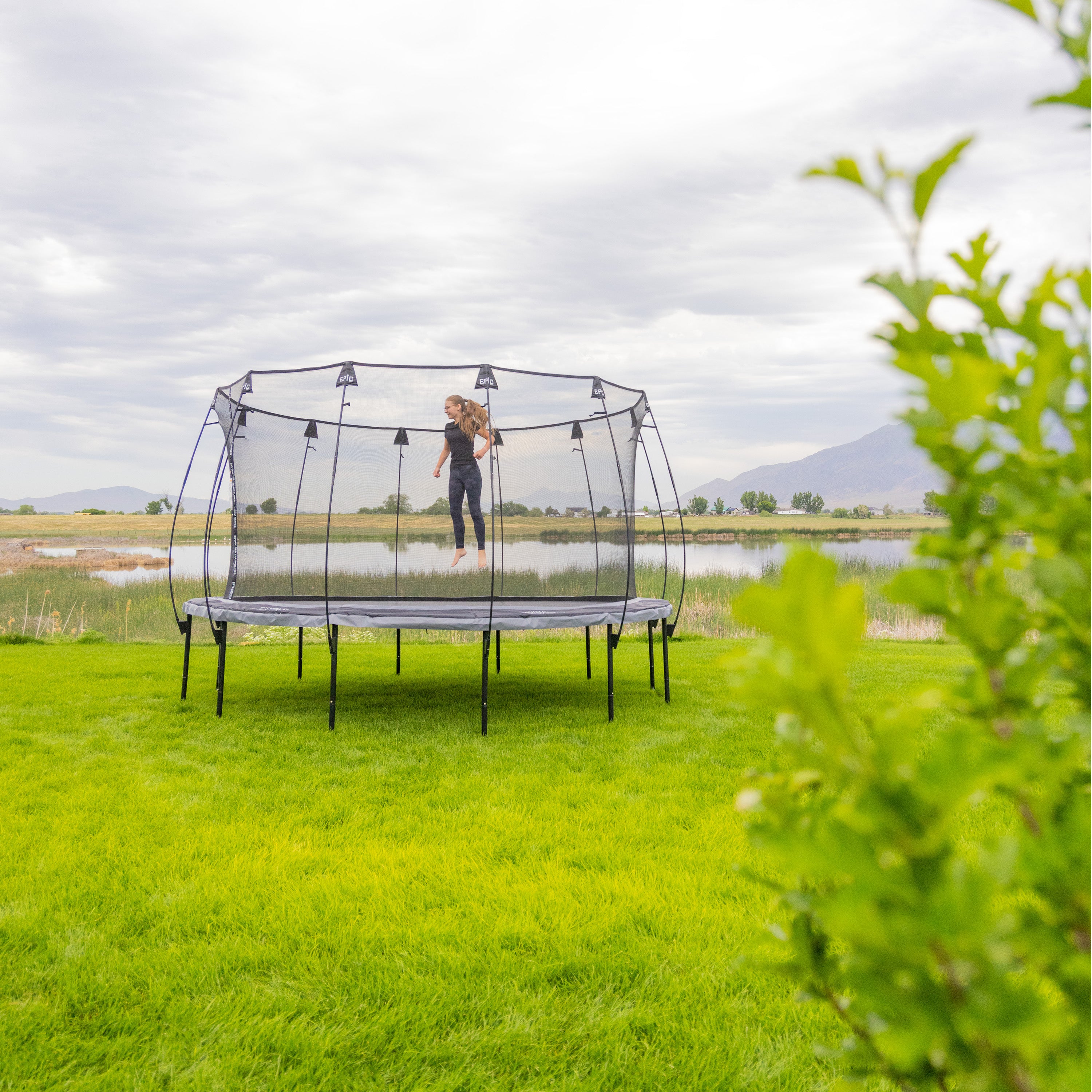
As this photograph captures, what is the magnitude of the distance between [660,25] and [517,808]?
9.13 feet

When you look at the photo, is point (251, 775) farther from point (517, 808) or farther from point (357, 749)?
point (517, 808)

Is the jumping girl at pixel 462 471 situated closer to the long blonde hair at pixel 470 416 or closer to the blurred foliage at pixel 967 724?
the long blonde hair at pixel 470 416

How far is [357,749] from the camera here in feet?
13.9

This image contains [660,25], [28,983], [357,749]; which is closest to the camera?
[28,983]

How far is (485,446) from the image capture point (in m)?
6.20

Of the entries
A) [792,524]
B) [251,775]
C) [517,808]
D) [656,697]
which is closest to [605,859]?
[517,808]

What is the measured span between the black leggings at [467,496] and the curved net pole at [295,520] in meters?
1.14

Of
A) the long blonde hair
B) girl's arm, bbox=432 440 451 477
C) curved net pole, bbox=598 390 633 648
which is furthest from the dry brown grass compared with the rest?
curved net pole, bbox=598 390 633 648

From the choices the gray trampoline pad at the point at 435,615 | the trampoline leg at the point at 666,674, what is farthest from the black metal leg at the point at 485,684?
the trampoline leg at the point at 666,674

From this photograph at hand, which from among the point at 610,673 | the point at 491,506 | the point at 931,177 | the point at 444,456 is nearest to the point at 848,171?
the point at 931,177

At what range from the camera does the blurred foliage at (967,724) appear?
1.42 feet

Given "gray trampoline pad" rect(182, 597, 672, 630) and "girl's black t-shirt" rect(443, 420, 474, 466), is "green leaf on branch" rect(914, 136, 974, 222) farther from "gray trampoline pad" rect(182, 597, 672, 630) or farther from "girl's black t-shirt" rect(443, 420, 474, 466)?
"girl's black t-shirt" rect(443, 420, 474, 466)

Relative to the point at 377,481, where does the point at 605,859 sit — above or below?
below

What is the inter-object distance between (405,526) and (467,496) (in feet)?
2.43
